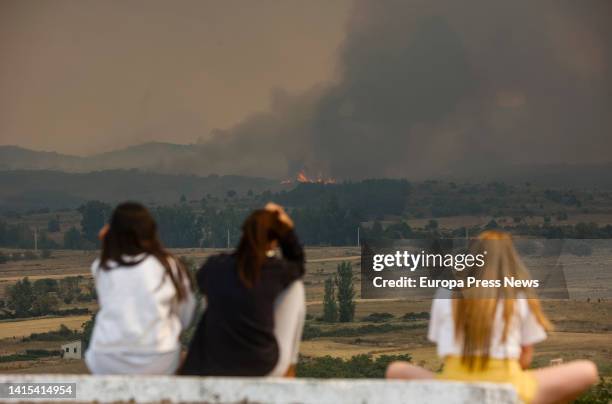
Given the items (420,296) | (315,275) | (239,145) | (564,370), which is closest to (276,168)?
(239,145)

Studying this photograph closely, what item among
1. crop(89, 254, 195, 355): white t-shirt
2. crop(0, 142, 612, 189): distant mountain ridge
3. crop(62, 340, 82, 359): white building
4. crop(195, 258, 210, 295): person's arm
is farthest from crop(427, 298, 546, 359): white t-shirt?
crop(0, 142, 612, 189): distant mountain ridge

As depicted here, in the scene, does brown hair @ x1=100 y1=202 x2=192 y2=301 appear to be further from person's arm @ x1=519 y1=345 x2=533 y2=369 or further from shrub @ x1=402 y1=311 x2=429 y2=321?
shrub @ x1=402 y1=311 x2=429 y2=321

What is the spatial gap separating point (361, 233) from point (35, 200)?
414 inches

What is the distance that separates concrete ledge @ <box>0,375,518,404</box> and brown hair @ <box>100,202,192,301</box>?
49cm

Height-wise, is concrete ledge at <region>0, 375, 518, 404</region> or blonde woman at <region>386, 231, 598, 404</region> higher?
blonde woman at <region>386, 231, 598, 404</region>

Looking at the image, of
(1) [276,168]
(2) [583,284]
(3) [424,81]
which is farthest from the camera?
(1) [276,168]

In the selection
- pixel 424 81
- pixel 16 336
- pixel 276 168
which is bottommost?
pixel 16 336

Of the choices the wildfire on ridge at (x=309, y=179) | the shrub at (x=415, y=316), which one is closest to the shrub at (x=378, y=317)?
the shrub at (x=415, y=316)

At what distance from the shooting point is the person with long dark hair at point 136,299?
3.23 meters

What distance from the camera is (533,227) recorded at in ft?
111

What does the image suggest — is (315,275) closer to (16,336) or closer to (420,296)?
(420,296)

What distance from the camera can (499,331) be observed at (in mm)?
3182

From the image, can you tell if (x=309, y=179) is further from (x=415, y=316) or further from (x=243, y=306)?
(x=243, y=306)

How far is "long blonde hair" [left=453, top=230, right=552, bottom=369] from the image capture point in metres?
3.15
